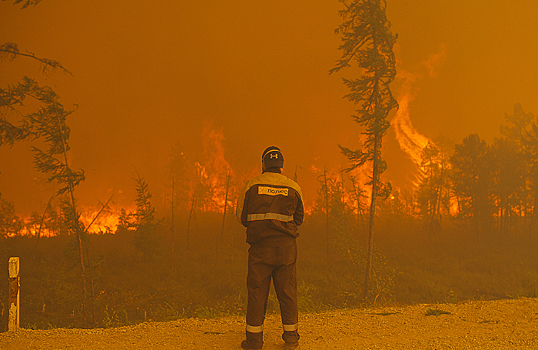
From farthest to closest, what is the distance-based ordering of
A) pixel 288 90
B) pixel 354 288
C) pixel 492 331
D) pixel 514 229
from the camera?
pixel 288 90 → pixel 514 229 → pixel 354 288 → pixel 492 331

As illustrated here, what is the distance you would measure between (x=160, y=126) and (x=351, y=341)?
53015 mm

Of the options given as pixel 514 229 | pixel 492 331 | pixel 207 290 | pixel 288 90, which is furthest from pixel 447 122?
pixel 492 331

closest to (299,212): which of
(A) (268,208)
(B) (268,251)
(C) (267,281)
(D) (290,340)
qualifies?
(A) (268,208)

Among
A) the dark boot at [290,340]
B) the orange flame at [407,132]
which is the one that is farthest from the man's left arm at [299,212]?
Result: the orange flame at [407,132]

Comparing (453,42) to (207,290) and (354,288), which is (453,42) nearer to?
(354,288)

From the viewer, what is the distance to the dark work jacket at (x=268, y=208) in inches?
207

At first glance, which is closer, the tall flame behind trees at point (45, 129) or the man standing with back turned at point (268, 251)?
the man standing with back turned at point (268, 251)

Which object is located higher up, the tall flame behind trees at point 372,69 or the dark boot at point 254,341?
the tall flame behind trees at point 372,69

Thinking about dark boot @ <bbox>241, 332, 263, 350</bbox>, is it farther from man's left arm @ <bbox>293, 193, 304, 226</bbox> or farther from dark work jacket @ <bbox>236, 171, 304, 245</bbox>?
man's left arm @ <bbox>293, 193, 304, 226</bbox>

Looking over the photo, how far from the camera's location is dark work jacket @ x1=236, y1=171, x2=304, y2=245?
17.3 feet

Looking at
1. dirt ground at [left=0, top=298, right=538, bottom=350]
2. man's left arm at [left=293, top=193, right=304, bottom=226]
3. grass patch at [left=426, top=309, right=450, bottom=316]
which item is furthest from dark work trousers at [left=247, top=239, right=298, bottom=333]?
grass patch at [left=426, top=309, right=450, bottom=316]

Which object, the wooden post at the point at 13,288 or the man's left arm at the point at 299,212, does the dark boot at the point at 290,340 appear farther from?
the wooden post at the point at 13,288

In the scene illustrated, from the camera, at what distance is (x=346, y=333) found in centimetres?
630

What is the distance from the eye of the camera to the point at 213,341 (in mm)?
5852
